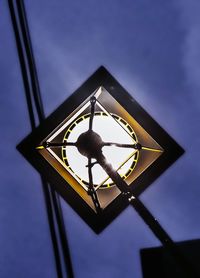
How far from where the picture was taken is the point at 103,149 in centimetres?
292

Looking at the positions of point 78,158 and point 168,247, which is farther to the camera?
point 78,158

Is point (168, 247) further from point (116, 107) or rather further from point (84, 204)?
point (116, 107)

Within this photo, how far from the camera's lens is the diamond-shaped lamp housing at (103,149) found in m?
2.91

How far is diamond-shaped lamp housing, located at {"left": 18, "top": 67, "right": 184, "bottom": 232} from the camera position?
2906mm

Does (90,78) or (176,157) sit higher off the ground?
Answer: (90,78)

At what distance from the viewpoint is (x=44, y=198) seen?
3.54m

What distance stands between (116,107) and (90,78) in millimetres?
281

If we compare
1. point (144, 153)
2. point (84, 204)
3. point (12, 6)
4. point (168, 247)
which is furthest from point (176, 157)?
point (12, 6)

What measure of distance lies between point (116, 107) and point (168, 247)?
49.6 inches

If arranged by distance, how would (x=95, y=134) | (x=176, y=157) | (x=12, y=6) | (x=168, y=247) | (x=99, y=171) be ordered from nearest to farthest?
1. (x=168, y=247)
2. (x=95, y=134)
3. (x=99, y=171)
4. (x=176, y=157)
5. (x=12, y=6)

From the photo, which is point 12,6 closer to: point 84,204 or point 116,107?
point 116,107

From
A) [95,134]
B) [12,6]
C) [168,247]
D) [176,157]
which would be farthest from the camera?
[12,6]

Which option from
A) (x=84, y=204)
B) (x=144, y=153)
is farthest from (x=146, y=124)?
(x=84, y=204)

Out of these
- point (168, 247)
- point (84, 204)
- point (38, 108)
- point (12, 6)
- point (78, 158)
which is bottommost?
point (168, 247)
